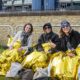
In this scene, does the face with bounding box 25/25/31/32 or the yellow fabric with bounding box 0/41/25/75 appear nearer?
the yellow fabric with bounding box 0/41/25/75

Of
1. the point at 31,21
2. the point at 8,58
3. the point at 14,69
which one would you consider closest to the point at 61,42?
the point at 14,69

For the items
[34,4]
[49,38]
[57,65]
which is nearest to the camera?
[57,65]

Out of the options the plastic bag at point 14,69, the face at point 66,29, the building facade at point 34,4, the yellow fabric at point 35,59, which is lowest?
the building facade at point 34,4

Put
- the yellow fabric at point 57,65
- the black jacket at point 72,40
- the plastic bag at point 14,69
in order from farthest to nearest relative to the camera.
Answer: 1. the black jacket at point 72,40
2. the plastic bag at point 14,69
3. the yellow fabric at point 57,65

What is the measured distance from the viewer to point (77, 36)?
30.5 feet

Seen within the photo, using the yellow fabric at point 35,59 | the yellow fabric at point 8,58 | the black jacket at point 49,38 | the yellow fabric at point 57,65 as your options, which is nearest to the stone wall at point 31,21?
the black jacket at point 49,38

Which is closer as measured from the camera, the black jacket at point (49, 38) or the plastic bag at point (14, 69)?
the plastic bag at point (14, 69)

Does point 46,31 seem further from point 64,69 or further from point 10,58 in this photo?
point 64,69

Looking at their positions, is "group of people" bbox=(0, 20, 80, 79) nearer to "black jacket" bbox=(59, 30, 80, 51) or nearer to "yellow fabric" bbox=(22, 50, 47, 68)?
"black jacket" bbox=(59, 30, 80, 51)

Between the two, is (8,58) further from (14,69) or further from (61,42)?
(61,42)

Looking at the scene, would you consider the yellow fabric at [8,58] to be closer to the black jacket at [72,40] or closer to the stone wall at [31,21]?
the black jacket at [72,40]

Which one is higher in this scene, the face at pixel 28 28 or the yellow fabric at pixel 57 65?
the face at pixel 28 28

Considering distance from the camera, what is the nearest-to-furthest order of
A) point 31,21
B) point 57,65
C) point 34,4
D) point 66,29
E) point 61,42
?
point 57,65 < point 66,29 < point 61,42 < point 31,21 < point 34,4

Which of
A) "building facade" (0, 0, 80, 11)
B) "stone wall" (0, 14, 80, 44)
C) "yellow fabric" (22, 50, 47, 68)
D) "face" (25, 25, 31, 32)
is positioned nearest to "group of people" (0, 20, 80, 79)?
"yellow fabric" (22, 50, 47, 68)
